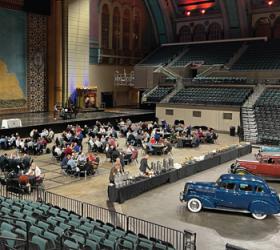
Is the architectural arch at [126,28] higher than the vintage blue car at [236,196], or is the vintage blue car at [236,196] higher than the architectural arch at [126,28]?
the architectural arch at [126,28]

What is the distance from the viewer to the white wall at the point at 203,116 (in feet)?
105

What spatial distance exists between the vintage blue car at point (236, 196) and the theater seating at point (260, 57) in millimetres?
25577

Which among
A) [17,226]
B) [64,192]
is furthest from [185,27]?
[17,226]

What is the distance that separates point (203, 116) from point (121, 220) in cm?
2325

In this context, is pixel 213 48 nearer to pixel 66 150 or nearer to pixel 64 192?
pixel 66 150

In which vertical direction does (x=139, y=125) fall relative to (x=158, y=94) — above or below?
below

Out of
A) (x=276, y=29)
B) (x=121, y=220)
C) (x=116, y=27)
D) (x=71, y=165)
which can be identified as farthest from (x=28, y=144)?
(x=276, y=29)

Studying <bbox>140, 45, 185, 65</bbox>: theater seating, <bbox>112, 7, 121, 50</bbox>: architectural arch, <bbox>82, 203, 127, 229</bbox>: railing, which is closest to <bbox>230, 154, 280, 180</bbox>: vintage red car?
<bbox>82, 203, 127, 229</bbox>: railing

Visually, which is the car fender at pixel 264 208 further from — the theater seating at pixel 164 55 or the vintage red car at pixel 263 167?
the theater seating at pixel 164 55

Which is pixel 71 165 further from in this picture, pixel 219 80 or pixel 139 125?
pixel 219 80

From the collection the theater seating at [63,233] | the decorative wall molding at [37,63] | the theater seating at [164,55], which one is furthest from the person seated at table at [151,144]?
the theater seating at [164,55]

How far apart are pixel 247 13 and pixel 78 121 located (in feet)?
73.6

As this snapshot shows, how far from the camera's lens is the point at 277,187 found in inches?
627

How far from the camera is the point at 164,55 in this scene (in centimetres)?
4547
